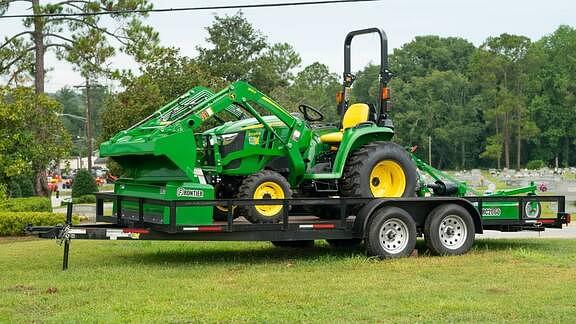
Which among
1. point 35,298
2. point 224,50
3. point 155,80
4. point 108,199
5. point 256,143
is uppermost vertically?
point 224,50

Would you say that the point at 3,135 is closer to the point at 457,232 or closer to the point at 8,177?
the point at 8,177

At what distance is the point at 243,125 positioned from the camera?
1219cm

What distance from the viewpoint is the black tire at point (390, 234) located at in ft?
39.4

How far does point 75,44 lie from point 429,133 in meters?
75.8

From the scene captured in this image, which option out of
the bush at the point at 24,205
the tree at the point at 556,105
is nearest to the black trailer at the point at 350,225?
the bush at the point at 24,205

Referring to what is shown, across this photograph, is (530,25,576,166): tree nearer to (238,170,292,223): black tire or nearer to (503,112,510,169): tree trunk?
(503,112,510,169): tree trunk

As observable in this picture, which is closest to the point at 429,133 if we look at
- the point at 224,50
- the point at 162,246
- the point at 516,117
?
the point at 516,117

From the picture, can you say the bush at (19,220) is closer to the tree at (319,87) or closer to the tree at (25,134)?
the tree at (25,134)

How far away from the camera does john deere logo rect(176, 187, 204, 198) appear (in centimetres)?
1091

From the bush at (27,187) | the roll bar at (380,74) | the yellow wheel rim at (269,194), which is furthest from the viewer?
the bush at (27,187)

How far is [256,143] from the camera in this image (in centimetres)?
1216

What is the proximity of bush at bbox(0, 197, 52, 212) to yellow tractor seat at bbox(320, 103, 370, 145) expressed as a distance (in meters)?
12.7

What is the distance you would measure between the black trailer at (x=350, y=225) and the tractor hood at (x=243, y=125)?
132 centimetres

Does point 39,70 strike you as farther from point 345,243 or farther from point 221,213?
point 221,213
